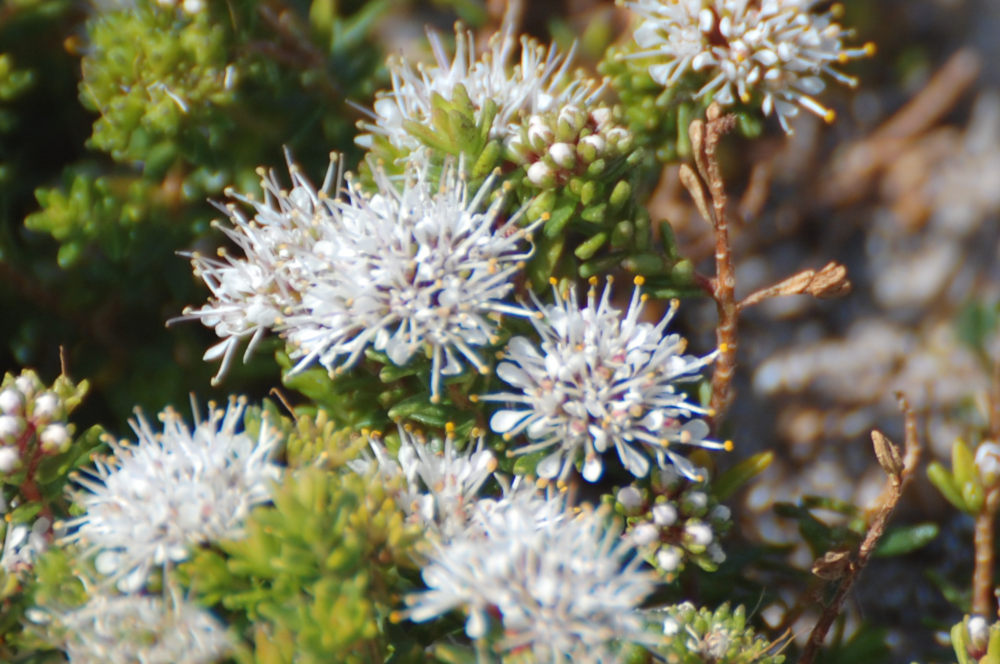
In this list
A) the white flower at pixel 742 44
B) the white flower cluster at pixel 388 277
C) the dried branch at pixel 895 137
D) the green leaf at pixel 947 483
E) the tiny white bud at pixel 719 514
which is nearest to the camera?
the white flower cluster at pixel 388 277

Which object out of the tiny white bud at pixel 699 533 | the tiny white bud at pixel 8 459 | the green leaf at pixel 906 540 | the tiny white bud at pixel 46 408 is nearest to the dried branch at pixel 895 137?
the green leaf at pixel 906 540

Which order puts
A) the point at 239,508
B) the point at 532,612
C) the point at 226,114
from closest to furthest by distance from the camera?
the point at 532,612, the point at 239,508, the point at 226,114

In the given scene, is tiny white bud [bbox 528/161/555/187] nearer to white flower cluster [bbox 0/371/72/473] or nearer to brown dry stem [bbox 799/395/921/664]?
brown dry stem [bbox 799/395/921/664]

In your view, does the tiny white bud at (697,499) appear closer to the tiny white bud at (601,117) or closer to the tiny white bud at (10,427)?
the tiny white bud at (601,117)

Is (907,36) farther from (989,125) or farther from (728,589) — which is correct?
(728,589)

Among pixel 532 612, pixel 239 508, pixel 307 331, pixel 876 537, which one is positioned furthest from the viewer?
pixel 876 537

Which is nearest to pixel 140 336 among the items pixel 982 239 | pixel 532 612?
pixel 532 612

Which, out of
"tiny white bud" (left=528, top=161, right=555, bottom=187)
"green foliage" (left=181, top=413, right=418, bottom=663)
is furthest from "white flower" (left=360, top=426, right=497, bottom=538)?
"tiny white bud" (left=528, top=161, right=555, bottom=187)
